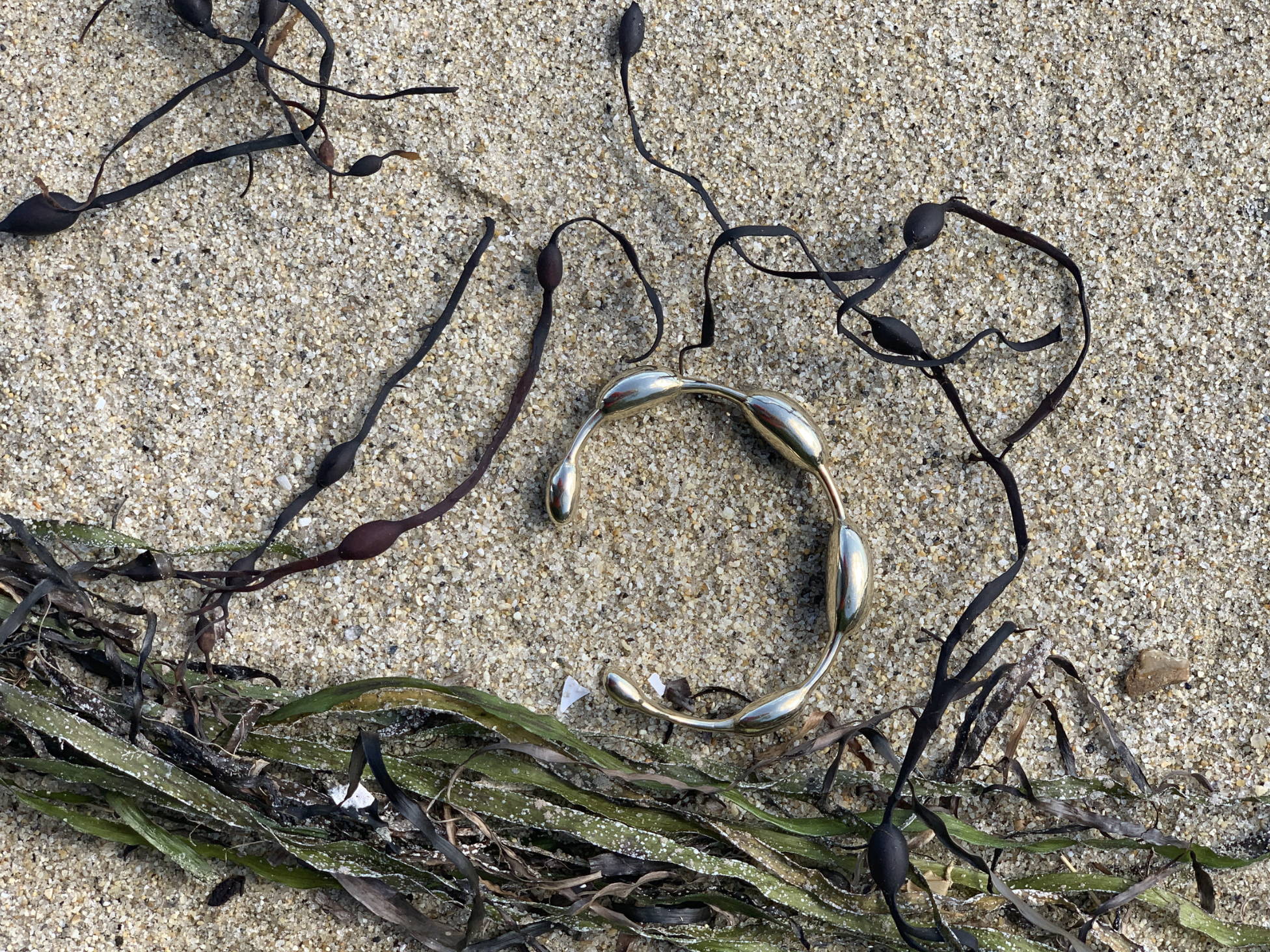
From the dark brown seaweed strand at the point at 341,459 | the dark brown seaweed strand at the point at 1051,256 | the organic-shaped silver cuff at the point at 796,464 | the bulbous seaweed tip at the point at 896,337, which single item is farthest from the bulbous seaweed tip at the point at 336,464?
the dark brown seaweed strand at the point at 1051,256

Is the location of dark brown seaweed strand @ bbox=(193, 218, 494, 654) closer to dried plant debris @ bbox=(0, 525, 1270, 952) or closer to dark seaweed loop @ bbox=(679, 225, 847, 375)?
dried plant debris @ bbox=(0, 525, 1270, 952)

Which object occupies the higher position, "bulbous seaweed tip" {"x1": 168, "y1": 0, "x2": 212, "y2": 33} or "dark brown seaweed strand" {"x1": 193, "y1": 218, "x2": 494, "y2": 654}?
"bulbous seaweed tip" {"x1": 168, "y1": 0, "x2": 212, "y2": 33}

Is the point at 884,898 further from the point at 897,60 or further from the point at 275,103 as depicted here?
the point at 275,103

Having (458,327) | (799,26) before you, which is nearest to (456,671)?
A: (458,327)

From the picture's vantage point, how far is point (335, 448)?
103cm

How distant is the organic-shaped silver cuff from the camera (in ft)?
3.28

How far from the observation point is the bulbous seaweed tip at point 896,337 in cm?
101

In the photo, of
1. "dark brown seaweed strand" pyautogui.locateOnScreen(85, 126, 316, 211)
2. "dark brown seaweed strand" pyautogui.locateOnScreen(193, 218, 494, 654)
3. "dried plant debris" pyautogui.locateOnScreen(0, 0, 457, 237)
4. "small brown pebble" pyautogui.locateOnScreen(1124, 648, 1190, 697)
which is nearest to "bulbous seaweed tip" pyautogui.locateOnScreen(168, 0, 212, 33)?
"dried plant debris" pyautogui.locateOnScreen(0, 0, 457, 237)

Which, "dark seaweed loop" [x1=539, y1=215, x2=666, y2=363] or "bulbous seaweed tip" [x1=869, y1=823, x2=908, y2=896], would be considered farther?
"dark seaweed loop" [x1=539, y1=215, x2=666, y2=363]

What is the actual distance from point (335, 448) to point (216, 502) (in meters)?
0.14

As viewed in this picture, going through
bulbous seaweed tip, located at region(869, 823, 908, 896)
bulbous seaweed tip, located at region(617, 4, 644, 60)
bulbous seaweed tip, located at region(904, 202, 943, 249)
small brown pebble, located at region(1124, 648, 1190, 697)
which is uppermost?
bulbous seaweed tip, located at region(617, 4, 644, 60)

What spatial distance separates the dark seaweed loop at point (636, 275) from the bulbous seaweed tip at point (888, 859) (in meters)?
0.50

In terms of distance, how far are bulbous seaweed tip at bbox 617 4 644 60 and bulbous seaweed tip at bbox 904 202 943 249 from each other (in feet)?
1.09

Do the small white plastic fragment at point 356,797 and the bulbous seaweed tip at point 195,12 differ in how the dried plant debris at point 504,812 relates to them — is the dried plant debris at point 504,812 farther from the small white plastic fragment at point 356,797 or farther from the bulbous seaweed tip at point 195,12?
the bulbous seaweed tip at point 195,12
